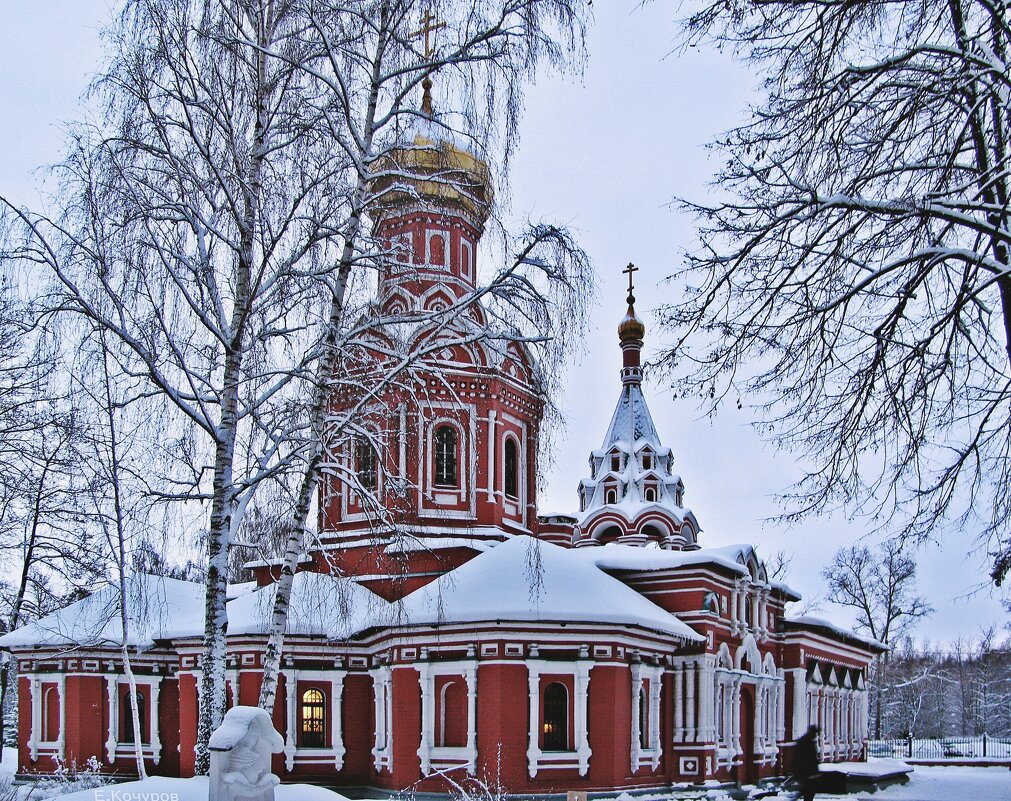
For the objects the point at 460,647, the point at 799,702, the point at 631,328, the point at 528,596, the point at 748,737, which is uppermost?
the point at 631,328

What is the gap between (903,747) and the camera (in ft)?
140

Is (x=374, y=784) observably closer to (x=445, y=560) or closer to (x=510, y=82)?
(x=445, y=560)

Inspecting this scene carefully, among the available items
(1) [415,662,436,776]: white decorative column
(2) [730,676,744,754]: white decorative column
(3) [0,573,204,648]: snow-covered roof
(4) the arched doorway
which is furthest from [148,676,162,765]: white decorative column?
(4) the arched doorway

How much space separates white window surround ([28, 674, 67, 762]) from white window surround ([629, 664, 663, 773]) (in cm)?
1297

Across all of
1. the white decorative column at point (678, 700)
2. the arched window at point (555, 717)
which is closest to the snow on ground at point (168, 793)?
the arched window at point (555, 717)

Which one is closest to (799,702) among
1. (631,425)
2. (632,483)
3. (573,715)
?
(632,483)

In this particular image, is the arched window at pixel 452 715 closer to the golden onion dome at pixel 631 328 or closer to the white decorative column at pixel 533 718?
the white decorative column at pixel 533 718

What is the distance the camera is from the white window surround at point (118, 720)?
2119cm

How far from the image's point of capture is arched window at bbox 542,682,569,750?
17.5m

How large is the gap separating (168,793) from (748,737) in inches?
703

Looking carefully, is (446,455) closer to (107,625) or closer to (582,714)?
(582,714)

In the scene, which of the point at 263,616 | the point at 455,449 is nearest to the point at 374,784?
the point at 263,616

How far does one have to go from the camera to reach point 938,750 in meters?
41.5

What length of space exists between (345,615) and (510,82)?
602cm
